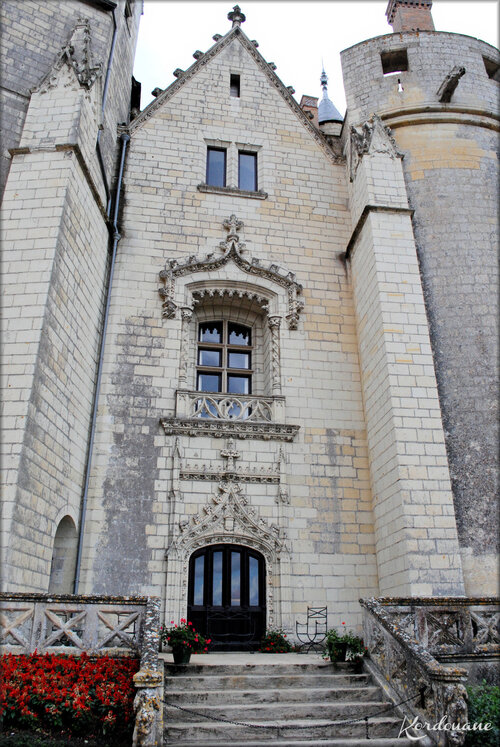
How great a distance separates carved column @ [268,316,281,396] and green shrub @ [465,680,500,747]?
6177mm

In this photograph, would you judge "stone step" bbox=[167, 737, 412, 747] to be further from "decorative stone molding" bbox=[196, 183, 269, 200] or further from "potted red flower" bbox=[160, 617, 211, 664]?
"decorative stone molding" bbox=[196, 183, 269, 200]

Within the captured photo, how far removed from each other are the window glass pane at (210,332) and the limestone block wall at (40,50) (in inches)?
150

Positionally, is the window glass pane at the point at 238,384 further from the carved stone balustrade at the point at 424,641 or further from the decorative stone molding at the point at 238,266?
the carved stone balustrade at the point at 424,641

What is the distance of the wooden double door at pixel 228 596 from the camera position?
32.6ft

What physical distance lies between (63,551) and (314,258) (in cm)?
797

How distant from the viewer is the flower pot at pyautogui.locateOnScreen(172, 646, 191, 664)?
300 inches

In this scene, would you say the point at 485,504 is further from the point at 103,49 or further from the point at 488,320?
the point at 103,49

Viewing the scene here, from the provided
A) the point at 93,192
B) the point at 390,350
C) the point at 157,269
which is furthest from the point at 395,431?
the point at 93,192

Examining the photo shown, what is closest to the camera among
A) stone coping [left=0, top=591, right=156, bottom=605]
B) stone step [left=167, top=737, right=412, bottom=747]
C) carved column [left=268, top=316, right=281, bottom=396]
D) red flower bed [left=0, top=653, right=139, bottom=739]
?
stone step [left=167, top=737, right=412, bottom=747]

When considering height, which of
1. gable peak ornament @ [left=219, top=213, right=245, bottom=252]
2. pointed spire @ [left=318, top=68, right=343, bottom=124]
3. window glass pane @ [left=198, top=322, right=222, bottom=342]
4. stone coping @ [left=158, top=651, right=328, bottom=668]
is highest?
pointed spire @ [left=318, top=68, right=343, bottom=124]

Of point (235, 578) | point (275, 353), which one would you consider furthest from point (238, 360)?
point (235, 578)

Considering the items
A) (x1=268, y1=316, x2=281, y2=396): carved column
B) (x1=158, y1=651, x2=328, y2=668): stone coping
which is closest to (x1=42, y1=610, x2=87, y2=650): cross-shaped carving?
(x1=158, y1=651, x2=328, y2=668): stone coping

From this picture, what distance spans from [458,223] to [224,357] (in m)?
5.59

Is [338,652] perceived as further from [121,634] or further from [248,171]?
[248,171]
